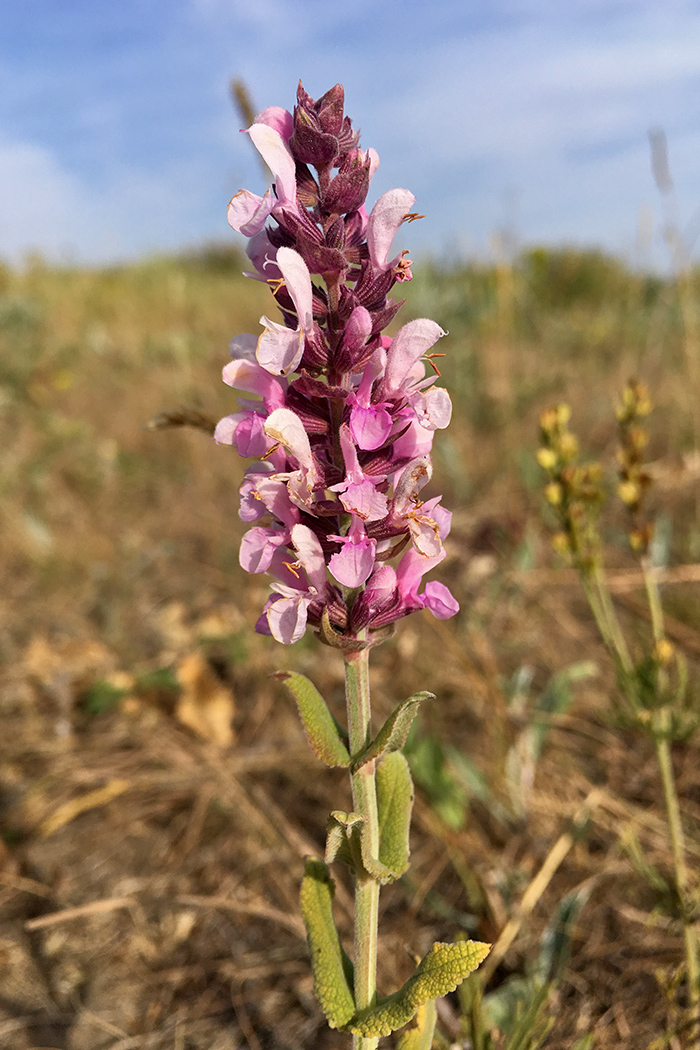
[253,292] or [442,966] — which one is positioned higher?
[253,292]

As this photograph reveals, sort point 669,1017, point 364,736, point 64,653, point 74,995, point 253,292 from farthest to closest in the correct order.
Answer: point 253,292
point 64,653
point 74,995
point 669,1017
point 364,736

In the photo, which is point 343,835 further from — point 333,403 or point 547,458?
point 547,458

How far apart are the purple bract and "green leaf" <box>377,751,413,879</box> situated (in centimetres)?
29

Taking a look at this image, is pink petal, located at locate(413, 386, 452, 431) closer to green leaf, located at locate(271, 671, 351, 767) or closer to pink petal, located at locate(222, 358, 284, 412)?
pink petal, located at locate(222, 358, 284, 412)

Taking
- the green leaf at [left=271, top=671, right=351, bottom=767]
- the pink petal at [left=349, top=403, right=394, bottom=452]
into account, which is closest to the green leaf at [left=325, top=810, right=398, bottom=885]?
the green leaf at [left=271, top=671, right=351, bottom=767]

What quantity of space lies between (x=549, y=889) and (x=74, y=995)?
1.42m

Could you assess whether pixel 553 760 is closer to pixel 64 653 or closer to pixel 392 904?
pixel 392 904

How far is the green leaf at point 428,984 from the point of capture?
3.92ft

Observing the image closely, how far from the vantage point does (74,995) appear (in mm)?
2121

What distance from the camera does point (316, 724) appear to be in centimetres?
130

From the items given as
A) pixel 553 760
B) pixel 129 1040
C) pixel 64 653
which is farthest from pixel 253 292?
pixel 129 1040

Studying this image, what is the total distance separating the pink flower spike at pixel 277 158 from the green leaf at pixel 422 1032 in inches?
57.4

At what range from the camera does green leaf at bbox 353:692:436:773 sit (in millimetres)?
1224

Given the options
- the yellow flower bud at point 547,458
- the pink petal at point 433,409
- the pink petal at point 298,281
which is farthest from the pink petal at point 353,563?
the yellow flower bud at point 547,458
